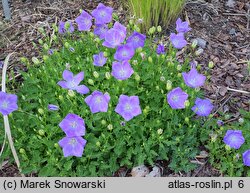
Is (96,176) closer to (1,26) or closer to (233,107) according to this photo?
(233,107)

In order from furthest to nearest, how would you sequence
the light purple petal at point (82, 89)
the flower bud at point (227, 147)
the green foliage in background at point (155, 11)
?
the green foliage in background at point (155, 11) → the light purple petal at point (82, 89) → the flower bud at point (227, 147)

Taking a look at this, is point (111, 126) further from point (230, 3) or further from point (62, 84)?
point (230, 3)

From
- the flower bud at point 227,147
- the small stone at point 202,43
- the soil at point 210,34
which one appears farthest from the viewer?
the small stone at point 202,43

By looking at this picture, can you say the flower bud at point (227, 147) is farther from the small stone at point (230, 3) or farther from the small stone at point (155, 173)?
the small stone at point (230, 3)

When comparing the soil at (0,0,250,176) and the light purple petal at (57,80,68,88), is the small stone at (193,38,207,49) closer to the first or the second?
the soil at (0,0,250,176)

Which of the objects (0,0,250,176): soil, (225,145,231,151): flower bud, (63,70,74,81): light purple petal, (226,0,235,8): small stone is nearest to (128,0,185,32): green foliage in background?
(0,0,250,176): soil

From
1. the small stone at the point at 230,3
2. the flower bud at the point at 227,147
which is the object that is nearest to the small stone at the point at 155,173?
the flower bud at the point at 227,147

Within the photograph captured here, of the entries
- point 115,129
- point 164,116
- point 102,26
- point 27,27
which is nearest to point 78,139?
point 115,129
